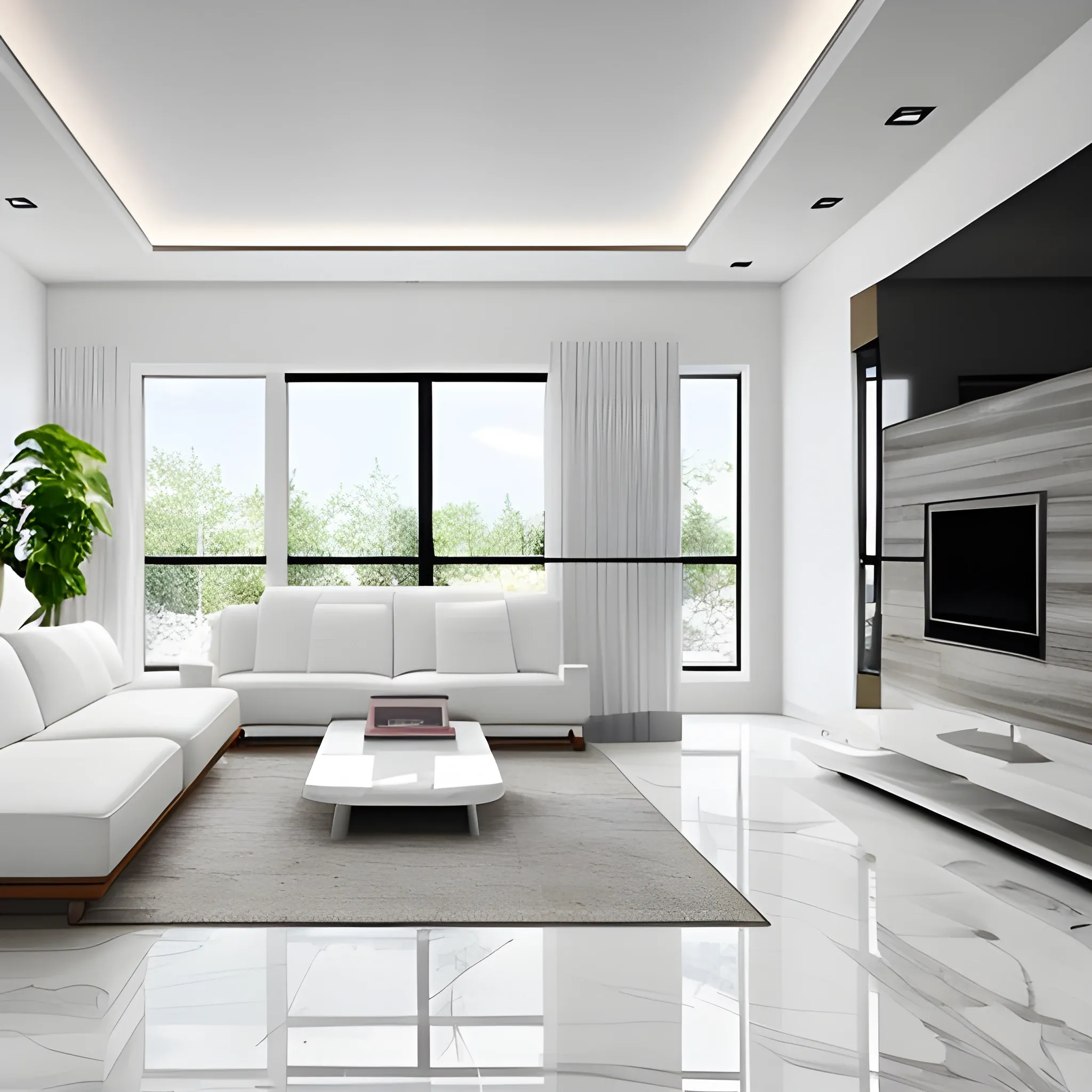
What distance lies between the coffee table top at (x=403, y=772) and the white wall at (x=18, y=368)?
261cm

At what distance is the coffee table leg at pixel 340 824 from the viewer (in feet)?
11.9

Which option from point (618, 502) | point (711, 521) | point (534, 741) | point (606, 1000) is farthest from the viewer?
point (711, 521)

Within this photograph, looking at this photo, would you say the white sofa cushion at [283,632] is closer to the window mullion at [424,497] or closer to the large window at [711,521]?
the window mullion at [424,497]

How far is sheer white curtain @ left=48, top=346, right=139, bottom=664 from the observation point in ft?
20.7

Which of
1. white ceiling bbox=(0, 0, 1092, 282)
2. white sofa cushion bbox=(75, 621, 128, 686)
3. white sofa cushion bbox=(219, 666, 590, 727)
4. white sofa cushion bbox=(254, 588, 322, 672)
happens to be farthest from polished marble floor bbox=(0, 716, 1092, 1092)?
white sofa cushion bbox=(254, 588, 322, 672)

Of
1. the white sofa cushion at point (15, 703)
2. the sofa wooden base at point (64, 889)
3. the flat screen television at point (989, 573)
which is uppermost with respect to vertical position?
the flat screen television at point (989, 573)

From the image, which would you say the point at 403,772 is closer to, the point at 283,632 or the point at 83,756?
the point at 83,756

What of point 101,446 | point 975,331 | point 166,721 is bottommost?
point 166,721

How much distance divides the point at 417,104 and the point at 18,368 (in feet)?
11.0

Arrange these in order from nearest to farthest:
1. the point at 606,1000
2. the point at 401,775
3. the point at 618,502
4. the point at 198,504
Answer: the point at 606,1000, the point at 401,775, the point at 618,502, the point at 198,504

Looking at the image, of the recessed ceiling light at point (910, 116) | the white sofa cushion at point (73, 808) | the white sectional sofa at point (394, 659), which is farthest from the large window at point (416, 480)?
the white sofa cushion at point (73, 808)

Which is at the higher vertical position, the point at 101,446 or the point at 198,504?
the point at 101,446

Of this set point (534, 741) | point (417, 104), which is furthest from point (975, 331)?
point (534, 741)

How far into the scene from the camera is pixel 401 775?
3.71m
